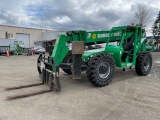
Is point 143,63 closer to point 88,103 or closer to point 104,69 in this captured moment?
point 104,69

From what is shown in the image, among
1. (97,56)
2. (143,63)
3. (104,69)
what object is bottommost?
(104,69)

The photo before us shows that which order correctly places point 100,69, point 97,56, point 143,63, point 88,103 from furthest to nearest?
point 143,63 → point 100,69 → point 97,56 → point 88,103

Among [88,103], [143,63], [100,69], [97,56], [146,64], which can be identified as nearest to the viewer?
[88,103]

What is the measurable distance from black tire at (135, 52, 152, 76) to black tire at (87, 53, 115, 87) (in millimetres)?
1992

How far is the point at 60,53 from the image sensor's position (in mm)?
6398

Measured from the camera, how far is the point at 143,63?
810 centimetres

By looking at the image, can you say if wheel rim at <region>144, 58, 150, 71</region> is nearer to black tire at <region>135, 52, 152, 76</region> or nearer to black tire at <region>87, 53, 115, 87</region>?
black tire at <region>135, 52, 152, 76</region>

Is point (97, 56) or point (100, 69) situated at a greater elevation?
point (97, 56)

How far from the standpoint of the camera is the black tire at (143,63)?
806 cm

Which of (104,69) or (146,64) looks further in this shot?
(146,64)

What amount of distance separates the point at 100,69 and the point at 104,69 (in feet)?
0.59

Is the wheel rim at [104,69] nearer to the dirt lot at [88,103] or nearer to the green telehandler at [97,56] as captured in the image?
the green telehandler at [97,56]

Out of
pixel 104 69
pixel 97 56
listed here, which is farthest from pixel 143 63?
pixel 97 56

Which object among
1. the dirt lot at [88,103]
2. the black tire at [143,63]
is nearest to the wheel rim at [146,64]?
the black tire at [143,63]
